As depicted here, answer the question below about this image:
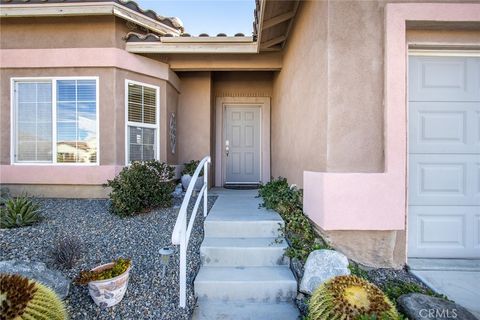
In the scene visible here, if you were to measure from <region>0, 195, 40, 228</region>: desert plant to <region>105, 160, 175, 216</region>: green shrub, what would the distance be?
988 mm

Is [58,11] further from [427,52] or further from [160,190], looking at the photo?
[427,52]

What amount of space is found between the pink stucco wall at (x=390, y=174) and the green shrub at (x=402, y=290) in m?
0.53

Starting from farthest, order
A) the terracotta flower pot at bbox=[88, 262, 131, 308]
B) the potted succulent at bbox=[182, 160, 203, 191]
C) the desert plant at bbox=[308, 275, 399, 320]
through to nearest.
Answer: the potted succulent at bbox=[182, 160, 203, 191], the terracotta flower pot at bbox=[88, 262, 131, 308], the desert plant at bbox=[308, 275, 399, 320]

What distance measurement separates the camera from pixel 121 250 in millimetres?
2746

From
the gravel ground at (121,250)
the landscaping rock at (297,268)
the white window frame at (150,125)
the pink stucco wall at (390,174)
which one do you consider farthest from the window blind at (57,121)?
the pink stucco wall at (390,174)

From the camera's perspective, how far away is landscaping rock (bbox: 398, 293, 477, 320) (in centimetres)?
181

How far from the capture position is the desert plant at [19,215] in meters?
3.26

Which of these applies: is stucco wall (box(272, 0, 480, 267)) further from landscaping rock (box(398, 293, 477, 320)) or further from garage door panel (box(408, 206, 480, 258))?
landscaping rock (box(398, 293, 477, 320))

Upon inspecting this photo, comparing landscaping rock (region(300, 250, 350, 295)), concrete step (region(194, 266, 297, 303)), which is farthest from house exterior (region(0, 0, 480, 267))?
concrete step (region(194, 266, 297, 303))

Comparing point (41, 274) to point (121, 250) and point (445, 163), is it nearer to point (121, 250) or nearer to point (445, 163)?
point (121, 250)

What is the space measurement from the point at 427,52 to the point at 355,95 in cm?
109

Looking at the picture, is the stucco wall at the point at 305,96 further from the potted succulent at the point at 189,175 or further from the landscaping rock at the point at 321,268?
the potted succulent at the point at 189,175

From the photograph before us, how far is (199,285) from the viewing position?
2305mm

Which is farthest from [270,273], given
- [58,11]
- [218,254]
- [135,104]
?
[58,11]
